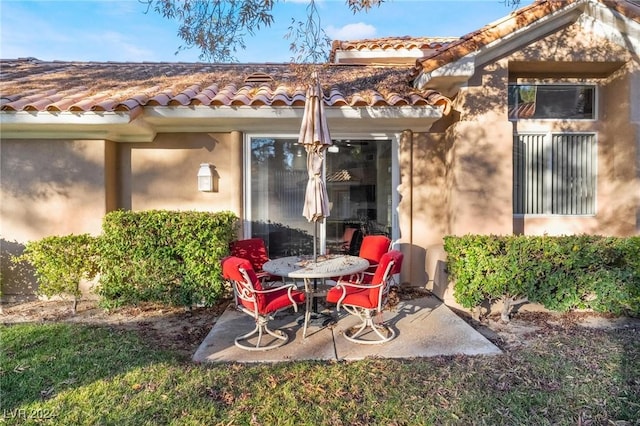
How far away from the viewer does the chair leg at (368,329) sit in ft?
17.6

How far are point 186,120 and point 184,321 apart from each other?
388 cm

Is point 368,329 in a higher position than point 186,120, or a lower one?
lower

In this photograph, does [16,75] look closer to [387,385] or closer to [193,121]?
[193,121]


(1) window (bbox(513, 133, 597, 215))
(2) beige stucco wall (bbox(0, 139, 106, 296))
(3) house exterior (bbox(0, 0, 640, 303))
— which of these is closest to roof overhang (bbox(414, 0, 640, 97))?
(3) house exterior (bbox(0, 0, 640, 303))

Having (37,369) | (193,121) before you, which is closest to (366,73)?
(193,121)

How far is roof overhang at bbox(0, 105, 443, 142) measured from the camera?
22.1 ft

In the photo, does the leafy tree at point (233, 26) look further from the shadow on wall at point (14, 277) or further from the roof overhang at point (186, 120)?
the shadow on wall at point (14, 277)

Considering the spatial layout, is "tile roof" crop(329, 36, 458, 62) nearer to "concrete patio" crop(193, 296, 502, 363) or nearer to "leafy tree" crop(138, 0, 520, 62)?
"leafy tree" crop(138, 0, 520, 62)

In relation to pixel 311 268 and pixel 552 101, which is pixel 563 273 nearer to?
pixel 552 101

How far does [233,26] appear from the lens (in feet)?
18.9

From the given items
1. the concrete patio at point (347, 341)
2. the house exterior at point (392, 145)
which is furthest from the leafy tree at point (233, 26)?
the concrete patio at point (347, 341)

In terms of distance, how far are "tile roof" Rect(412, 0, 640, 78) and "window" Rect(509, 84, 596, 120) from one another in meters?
1.37

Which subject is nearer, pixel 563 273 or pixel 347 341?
pixel 347 341

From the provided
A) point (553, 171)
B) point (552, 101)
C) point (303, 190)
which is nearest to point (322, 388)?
point (303, 190)
